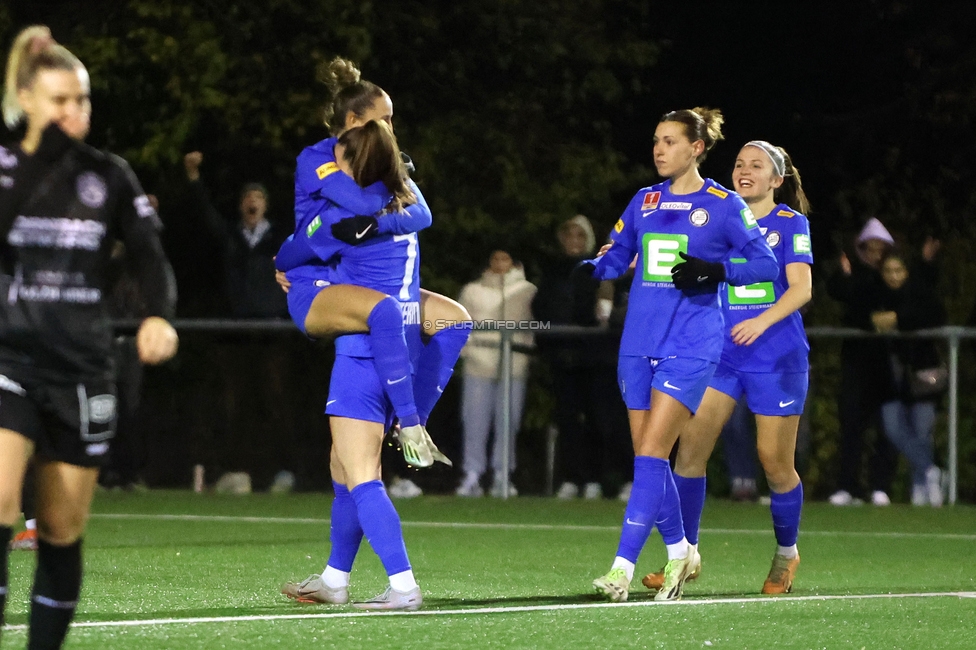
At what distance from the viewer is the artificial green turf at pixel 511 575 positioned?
7.05m

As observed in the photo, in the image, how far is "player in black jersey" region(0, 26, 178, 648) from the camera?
548cm

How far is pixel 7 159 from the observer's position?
18.3ft

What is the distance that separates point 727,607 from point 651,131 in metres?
14.9

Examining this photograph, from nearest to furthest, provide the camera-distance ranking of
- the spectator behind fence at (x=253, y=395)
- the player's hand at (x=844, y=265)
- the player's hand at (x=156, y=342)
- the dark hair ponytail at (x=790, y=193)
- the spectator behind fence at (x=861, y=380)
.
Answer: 1. the player's hand at (x=156, y=342)
2. the dark hair ponytail at (x=790, y=193)
3. the player's hand at (x=844, y=265)
4. the spectator behind fence at (x=861, y=380)
5. the spectator behind fence at (x=253, y=395)

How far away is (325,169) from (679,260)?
5.28 feet

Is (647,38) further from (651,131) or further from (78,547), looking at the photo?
(78,547)

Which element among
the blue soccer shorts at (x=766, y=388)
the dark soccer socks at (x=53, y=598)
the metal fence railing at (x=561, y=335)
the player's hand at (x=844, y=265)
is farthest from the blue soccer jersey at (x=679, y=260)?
the metal fence railing at (x=561, y=335)

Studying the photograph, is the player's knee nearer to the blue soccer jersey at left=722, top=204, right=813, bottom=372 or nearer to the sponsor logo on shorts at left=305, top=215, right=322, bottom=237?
the sponsor logo on shorts at left=305, top=215, right=322, bottom=237

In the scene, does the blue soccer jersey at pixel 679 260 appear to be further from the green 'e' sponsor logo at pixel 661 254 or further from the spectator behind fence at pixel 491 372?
the spectator behind fence at pixel 491 372

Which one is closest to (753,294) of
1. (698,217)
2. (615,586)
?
(698,217)

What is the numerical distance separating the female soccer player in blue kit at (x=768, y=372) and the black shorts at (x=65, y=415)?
149 inches

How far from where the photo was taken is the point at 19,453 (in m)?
5.43

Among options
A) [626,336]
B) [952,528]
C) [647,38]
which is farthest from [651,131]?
[626,336]

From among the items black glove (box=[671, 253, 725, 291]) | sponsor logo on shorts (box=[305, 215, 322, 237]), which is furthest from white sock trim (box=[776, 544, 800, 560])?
sponsor logo on shorts (box=[305, 215, 322, 237])
